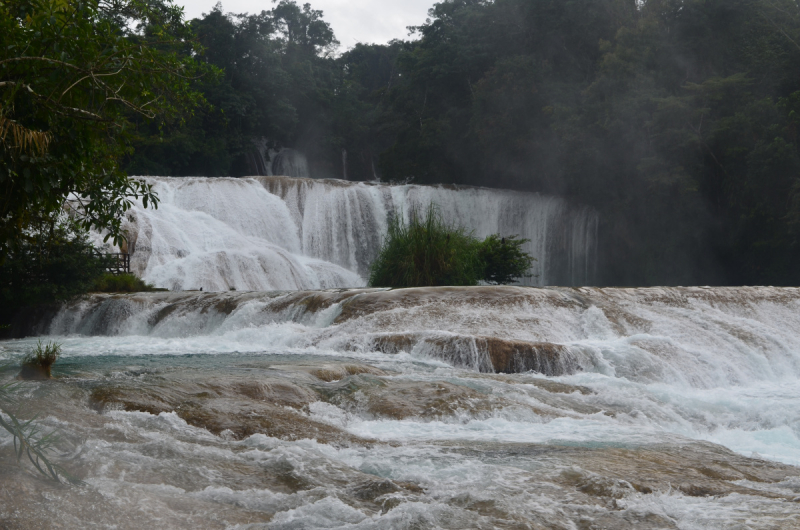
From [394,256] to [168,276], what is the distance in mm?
6743

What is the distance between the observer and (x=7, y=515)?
10.2 feet

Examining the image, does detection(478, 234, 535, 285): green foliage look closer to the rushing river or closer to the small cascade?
the rushing river

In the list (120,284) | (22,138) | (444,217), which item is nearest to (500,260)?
(120,284)

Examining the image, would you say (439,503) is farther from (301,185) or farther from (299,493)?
(301,185)

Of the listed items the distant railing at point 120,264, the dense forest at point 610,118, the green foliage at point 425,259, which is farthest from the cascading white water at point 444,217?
the green foliage at point 425,259

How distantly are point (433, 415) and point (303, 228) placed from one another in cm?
1821

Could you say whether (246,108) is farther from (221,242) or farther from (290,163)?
(221,242)

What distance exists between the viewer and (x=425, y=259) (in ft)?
49.8

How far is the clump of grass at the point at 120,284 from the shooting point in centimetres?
1669

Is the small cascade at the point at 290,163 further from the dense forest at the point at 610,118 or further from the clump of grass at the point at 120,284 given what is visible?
the clump of grass at the point at 120,284

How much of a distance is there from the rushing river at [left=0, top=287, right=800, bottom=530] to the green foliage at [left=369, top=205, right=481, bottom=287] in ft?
10.5

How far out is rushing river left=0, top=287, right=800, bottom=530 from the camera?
3.72 m

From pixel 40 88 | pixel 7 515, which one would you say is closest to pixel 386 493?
pixel 7 515

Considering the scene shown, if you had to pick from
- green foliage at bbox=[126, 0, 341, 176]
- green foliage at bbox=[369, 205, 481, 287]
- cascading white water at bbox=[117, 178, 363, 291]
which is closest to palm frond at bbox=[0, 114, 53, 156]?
green foliage at bbox=[369, 205, 481, 287]
